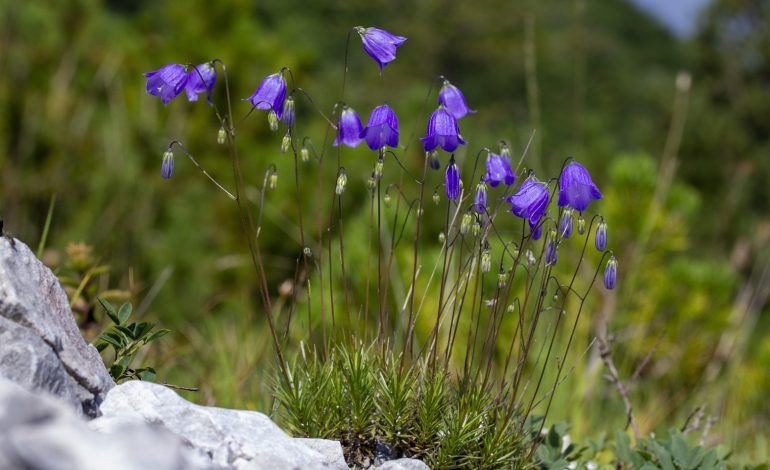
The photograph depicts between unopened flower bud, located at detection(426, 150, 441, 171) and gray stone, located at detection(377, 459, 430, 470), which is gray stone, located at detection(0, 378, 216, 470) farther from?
unopened flower bud, located at detection(426, 150, 441, 171)

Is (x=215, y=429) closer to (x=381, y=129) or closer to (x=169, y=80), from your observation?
(x=381, y=129)

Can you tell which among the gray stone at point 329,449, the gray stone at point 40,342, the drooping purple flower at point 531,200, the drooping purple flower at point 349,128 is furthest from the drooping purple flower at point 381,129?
the gray stone at point 40,342

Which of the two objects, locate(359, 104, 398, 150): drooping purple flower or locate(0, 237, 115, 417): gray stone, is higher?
locate(359, 104, 398, 150): drooping purple flower

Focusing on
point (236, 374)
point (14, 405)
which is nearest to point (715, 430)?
point (236, 374)

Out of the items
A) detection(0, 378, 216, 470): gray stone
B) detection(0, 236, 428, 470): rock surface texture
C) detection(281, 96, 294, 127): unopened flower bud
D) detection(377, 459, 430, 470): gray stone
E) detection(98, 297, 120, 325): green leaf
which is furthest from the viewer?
detection(98, 297, 120, 325): green leaf

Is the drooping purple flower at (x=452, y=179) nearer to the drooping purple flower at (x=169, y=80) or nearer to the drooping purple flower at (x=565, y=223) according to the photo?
the drooping purple flower at (x=565, y=223)

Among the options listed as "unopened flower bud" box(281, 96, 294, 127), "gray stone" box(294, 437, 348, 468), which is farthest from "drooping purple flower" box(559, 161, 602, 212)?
"gray stone" box(294, 437, 348, 468)

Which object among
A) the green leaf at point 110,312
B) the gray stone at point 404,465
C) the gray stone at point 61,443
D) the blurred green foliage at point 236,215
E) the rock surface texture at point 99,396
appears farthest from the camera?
the blurred green foliage at point 236,215
